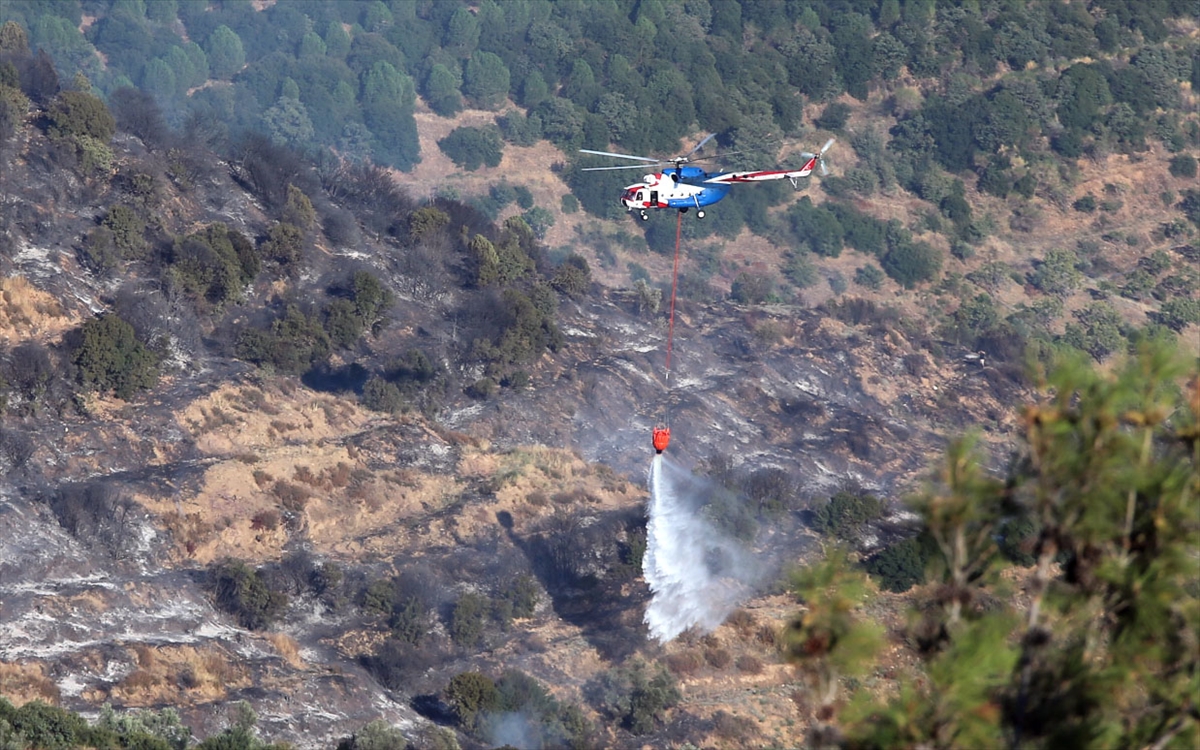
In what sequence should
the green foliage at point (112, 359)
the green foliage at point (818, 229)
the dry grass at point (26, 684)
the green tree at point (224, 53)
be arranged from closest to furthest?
the dry grass at point (26, 684) → the green foliage at point (112, 359) → the green foliage at point (818, 229) → the green tree at point (224, 53)

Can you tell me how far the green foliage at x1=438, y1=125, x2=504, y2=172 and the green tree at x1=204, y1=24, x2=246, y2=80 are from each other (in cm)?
2965

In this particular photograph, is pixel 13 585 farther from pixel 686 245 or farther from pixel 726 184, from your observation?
pixel 686 245

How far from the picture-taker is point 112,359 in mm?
61969

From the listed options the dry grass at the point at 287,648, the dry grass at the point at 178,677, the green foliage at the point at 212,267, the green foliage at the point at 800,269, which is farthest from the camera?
the green foliage at the point at 800,269

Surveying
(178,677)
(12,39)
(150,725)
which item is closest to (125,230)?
(12,39)

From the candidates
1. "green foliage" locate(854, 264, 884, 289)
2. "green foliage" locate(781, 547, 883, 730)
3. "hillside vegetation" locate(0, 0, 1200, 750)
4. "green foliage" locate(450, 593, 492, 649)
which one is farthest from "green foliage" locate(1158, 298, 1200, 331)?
"green foliage" locate(781, 547, 883, 730)

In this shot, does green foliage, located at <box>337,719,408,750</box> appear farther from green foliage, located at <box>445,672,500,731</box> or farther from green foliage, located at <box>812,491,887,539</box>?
green foliage, located at <box>812,491,887,539</box>

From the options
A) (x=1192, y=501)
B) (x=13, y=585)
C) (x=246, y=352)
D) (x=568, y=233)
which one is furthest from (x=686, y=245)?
(x=1192, y=501)

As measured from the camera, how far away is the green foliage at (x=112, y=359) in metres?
61.3

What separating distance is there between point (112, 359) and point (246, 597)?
14276 millimetres

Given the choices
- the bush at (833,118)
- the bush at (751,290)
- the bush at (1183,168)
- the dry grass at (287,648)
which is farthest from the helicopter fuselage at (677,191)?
the bush at (1183,168)

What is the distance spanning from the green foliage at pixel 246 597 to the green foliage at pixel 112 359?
11.6 meters

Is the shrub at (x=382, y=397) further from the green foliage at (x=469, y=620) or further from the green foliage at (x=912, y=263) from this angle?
the green foliage at (x=912, y=263)

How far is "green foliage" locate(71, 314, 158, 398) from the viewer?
2414 inches
